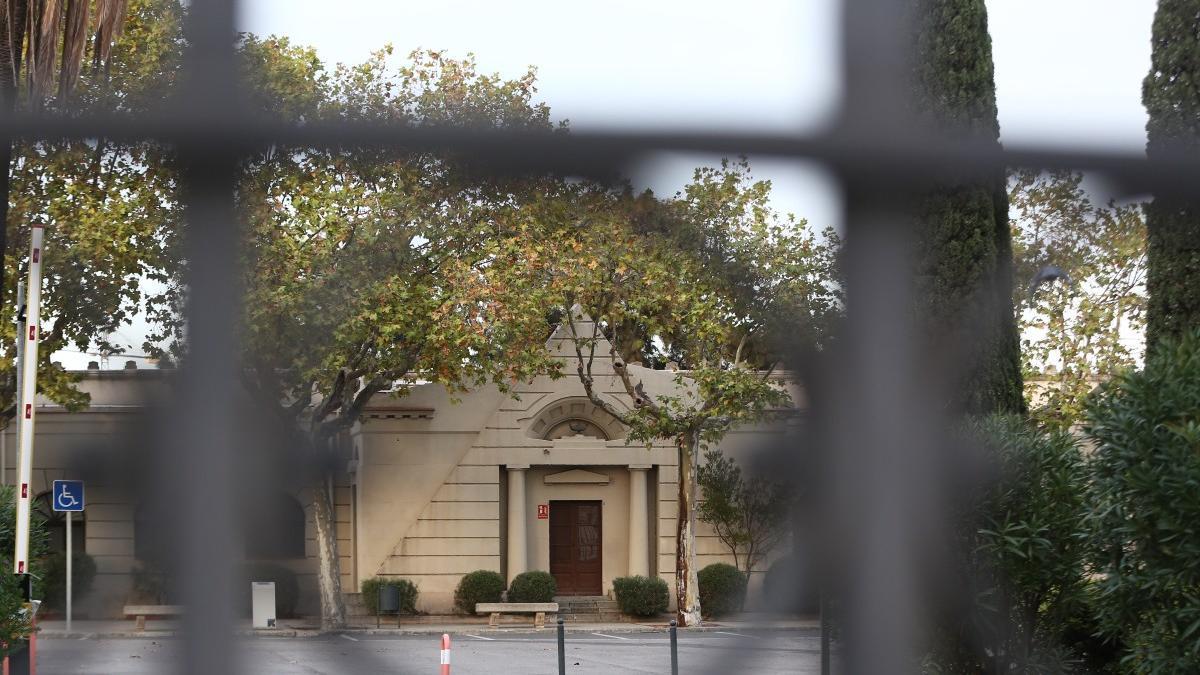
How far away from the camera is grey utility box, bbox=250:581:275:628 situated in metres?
0.45

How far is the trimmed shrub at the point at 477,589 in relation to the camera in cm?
50

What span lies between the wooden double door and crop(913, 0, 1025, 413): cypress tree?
0.19 meters

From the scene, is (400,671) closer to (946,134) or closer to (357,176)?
(357,176)

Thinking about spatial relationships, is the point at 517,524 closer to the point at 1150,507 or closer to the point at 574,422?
the point at 574,422

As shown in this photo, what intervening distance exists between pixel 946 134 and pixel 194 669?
395 millimetres

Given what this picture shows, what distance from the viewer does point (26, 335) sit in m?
0.47

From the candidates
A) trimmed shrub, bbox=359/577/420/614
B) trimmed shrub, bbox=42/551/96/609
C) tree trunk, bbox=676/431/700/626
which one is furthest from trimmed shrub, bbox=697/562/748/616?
trimmed shrub, bbox=42/551/96/609

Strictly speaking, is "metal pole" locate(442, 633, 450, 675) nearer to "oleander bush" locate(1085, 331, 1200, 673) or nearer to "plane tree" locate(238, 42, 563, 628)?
"plane tree" locate(238, 42, 563, 628)

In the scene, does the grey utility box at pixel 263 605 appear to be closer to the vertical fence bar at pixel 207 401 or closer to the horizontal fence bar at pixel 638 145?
the vertical fence bar at pixel 207 401

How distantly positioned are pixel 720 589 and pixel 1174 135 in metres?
0.35

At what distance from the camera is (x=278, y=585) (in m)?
0.46

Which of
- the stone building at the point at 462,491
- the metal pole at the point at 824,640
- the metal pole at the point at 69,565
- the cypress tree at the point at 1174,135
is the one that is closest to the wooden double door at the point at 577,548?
the stone building at the point at 462,491

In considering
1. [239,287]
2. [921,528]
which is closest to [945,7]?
[921,528]

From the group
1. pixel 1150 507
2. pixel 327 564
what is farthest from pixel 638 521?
pixel 1150 507
